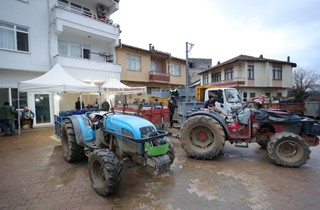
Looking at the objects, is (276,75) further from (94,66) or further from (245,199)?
(245,199)

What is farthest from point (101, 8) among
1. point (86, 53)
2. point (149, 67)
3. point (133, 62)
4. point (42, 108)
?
point (42, 108)

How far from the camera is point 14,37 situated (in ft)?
34.0

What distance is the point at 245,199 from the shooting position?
3.12m

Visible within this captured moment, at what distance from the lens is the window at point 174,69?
22.9m

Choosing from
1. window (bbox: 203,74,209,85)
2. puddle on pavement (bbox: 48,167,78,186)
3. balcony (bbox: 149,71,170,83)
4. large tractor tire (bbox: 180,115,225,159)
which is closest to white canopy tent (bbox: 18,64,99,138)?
puddle on pavement (bbox: 48,167,78,186)

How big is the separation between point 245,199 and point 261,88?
2659 cm

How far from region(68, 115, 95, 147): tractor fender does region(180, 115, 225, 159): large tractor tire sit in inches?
96.3

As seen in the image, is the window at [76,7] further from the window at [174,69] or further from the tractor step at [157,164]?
the tractor step at [157,164]

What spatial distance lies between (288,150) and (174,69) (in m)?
19.7

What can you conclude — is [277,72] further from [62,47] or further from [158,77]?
[62,47]

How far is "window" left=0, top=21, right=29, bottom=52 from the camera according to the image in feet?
33.2

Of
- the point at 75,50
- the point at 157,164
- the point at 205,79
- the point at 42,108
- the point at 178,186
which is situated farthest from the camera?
the point at 205,79

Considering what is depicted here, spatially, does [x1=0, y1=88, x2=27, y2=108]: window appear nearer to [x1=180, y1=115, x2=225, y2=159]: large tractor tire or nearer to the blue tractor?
the blue tractor

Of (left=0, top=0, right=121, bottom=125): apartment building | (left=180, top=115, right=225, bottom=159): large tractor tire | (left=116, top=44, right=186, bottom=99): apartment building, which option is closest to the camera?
(left=180, top=115, right=225, bottom=159): large tractor tire
